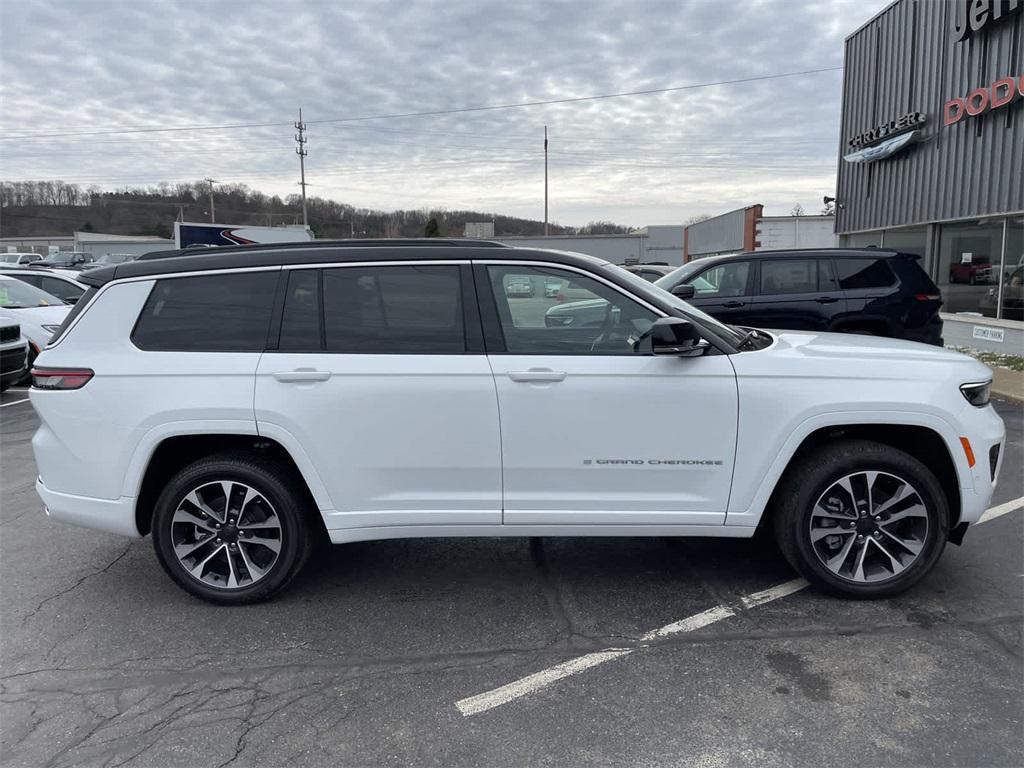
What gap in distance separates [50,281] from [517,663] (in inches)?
466

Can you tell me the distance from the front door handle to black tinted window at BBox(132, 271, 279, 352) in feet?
4.34

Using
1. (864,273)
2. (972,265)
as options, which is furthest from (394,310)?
(972,265)

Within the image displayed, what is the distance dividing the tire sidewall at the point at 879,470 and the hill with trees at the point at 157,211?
193 ft

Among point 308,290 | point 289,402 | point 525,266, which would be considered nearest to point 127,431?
point 289,402

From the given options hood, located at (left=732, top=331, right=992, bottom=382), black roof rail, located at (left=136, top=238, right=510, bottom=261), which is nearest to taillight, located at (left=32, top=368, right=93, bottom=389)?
black roof rail, located at (left=136, top=238, right=510, bottom=261)

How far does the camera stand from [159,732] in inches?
111

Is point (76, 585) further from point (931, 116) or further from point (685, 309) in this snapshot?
point (931, 116)

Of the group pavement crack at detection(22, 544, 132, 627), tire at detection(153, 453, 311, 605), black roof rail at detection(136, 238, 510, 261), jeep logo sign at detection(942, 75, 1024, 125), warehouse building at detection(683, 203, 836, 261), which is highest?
jeep logo sign at detection(942, 75, 1024, 125)

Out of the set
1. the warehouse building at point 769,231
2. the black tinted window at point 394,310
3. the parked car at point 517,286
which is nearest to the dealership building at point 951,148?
the warehouse building at point 769,231

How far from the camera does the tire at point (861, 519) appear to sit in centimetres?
365

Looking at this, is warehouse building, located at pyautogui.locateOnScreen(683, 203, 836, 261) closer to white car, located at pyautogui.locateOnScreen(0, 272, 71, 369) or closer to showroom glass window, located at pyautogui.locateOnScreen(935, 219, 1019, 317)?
showroom glass window, located at pyautogui.locateOnScreen(935, 219, 1019, 317)

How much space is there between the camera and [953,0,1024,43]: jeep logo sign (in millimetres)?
11391

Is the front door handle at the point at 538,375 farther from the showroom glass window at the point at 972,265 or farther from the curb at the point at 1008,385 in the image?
the showroom glass window at the point at 972,265

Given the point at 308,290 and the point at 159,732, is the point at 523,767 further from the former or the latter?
the point at 308,290
